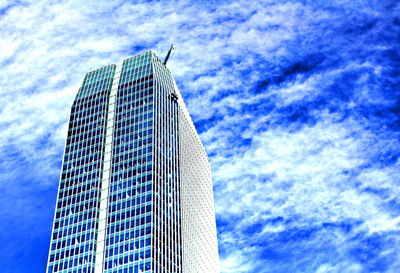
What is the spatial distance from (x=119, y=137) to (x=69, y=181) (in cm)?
1942

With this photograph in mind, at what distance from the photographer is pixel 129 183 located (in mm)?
161500

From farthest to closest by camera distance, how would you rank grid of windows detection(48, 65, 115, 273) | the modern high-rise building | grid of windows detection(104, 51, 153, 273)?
grid of windows detection(48, 65, 115, 273), the modern high-rise building, grid of windows detection(104, 51, 153, 273)

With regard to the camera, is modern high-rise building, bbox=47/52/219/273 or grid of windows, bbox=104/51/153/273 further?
modern high-rise building, bbox=47/52/219/273

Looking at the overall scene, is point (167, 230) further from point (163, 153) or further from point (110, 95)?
point (110, 95)

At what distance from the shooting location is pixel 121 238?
151 metres

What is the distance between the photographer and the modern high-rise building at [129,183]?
150 meters

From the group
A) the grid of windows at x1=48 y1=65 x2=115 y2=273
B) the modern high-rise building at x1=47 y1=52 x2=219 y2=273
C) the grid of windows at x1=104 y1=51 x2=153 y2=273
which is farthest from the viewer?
the grid of windows at x1=48 y1=65 x2=115 y2=273

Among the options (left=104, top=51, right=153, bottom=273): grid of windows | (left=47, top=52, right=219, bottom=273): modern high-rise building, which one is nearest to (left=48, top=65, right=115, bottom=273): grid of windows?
(left=47, top=52, right=219, bottom=273): modern high-rise building

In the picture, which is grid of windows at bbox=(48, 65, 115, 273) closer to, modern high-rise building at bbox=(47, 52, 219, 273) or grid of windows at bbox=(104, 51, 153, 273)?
modern high-rise building at bbox=(47, 52, 219, 273)

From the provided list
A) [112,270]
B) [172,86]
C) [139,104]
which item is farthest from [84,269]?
[172,86]

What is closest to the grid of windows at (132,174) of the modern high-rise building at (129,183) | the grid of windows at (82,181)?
the modern high-rise building at (129,183)

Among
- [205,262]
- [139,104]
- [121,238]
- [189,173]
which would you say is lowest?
[205,262]

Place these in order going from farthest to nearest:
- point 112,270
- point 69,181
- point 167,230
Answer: point 69,181
point 167,230
point 112,270

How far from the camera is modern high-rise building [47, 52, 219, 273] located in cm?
15050
